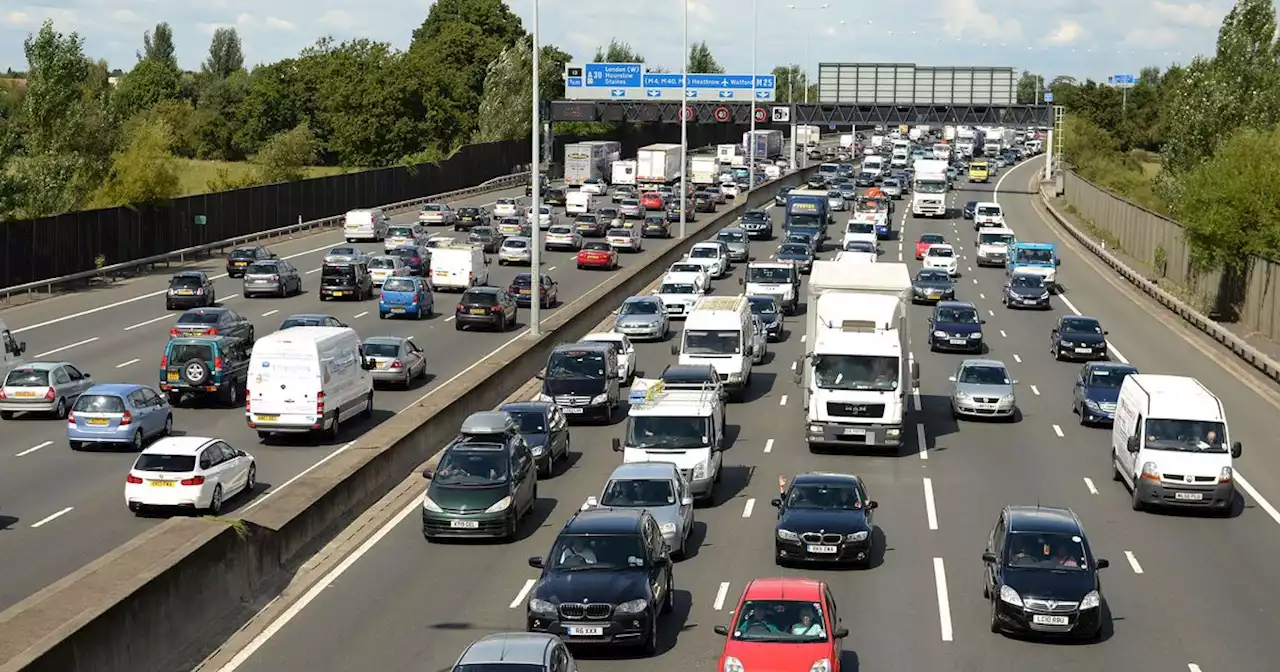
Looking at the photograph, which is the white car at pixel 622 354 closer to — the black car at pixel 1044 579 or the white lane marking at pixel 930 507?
the white lane marking at pixel 930 507

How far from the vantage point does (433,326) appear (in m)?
56.9

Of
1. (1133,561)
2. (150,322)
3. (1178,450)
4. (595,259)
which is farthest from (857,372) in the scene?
(595,259)

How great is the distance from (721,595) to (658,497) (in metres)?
2.82

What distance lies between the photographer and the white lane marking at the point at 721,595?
24281mm

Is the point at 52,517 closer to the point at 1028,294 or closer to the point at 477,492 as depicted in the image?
the point at 477,492

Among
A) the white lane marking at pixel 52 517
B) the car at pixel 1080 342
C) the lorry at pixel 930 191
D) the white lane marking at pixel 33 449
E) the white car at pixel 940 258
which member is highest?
the lorry at pixel 930 191

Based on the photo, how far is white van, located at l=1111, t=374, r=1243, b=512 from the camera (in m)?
31.0

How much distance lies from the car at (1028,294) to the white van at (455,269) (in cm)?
2150

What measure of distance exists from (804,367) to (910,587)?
13.1 metres

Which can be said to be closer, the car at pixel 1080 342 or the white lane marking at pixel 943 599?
the white lane marking at pixel 943 599

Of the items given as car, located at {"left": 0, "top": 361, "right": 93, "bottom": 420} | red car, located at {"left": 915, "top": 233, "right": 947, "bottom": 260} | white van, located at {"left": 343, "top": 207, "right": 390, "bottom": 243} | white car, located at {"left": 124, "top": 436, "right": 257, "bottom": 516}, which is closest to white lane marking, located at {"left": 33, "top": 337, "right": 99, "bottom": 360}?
car, located at {"left": 0, "top": 361, "right": 93, "bottom": 420}

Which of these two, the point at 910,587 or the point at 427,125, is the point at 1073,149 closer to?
the point at 427,125

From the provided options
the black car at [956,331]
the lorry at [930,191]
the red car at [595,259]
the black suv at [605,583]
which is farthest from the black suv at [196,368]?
the lorry at [930,191]

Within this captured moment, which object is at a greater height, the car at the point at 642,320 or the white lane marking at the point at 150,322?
the car at the point at 642,320
